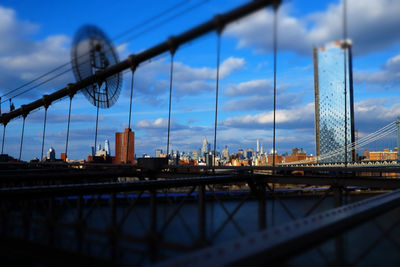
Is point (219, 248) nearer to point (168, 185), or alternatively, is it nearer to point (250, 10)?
point (168, 185)

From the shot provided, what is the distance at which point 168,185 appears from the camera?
951 cm

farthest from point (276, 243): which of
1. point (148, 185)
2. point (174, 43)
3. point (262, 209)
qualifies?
point (174, 43)

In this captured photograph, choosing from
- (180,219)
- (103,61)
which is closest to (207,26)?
(103,61)

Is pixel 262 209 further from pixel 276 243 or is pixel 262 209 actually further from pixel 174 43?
pixel 174 43

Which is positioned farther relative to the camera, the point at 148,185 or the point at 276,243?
Result: the point at 148,185

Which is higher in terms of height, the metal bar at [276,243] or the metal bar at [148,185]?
the metal bar at [276,243]

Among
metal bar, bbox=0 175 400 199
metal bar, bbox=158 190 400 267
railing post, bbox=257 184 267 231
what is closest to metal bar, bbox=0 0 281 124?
metal bar, bbox=0 175 400 199

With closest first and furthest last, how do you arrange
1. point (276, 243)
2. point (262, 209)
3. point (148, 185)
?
point (276, 243) < point (148, 185) < point (262, 209)

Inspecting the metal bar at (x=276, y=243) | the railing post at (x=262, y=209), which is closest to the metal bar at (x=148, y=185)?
the railing post at (x=262, y=209)

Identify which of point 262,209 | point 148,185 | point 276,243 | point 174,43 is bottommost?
point 262,209

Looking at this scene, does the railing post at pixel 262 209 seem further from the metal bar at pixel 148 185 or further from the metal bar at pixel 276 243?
the metal bar at pixel 276 243

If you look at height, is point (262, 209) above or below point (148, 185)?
below

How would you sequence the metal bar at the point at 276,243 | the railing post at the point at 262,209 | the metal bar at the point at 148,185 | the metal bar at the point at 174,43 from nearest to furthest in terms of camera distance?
the metal bar at the point at 276,243, the metal bar at the point at 148,185, the railing post at the point at 262,209, the metal bar at the point at 174,43

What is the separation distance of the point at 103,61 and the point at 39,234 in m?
23.5
